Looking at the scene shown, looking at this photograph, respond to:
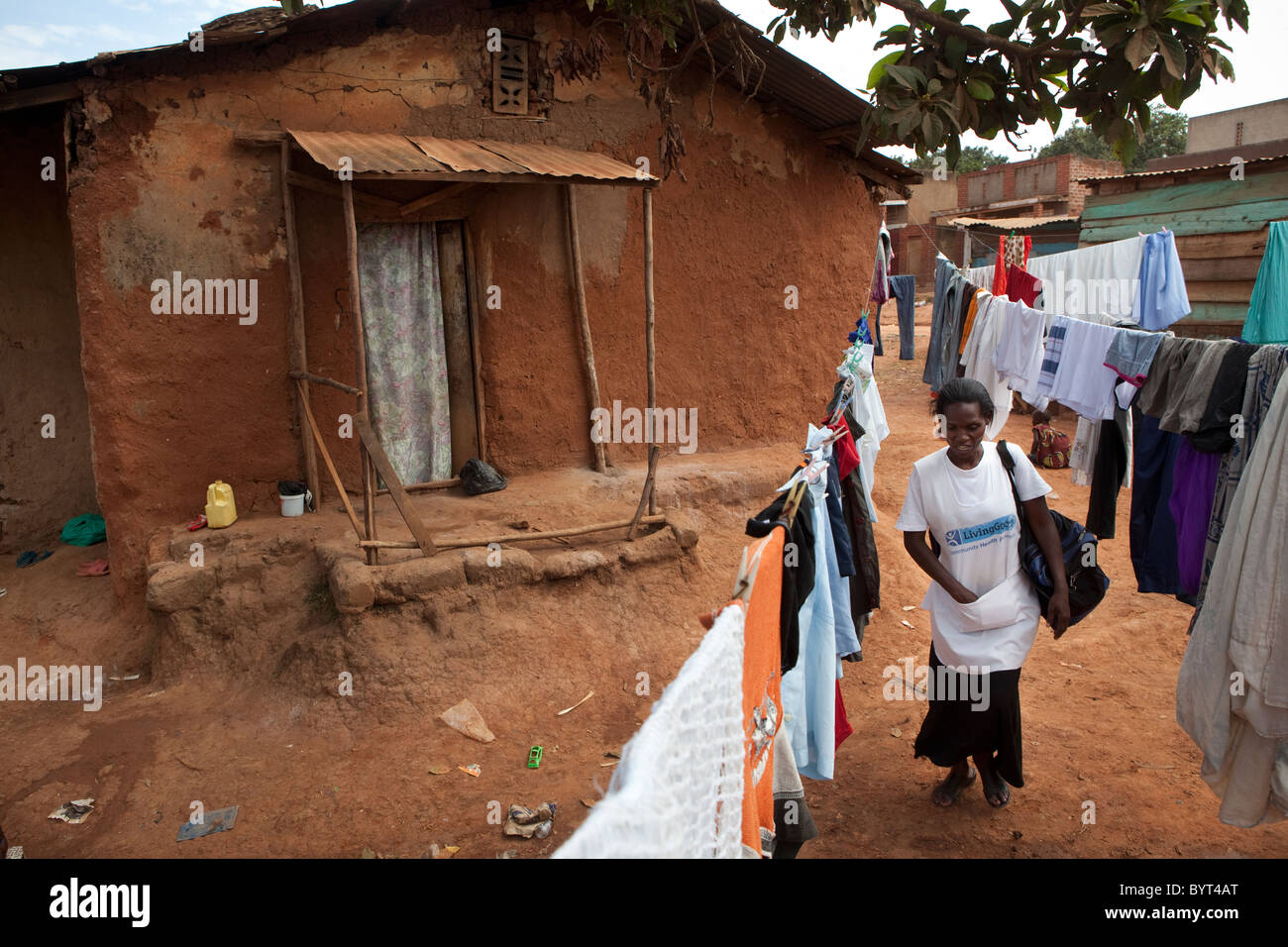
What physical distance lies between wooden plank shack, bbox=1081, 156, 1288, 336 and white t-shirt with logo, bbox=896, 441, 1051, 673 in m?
8.87

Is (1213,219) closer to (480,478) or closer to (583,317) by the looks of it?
(583,317)

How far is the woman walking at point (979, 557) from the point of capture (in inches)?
147

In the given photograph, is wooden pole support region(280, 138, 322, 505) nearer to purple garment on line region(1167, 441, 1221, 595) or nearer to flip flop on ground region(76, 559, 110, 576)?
flip flop on ground region(76, 559, 110, 576)

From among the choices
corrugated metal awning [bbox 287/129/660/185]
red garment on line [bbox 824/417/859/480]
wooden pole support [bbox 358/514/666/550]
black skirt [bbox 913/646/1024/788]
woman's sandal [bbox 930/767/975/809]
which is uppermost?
corrugated metal awning [bbox 287/129/660/185]

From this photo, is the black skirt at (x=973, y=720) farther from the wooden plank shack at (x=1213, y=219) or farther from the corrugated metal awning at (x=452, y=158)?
the wooden plank shack at (x=1213, y=219)

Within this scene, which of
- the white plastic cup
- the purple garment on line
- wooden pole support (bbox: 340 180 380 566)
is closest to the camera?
the purple garment on line

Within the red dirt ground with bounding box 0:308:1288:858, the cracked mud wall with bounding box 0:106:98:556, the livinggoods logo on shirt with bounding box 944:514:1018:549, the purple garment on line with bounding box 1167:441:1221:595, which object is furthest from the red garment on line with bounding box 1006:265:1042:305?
the cracked mud wall with bounding box 0:106:98:556

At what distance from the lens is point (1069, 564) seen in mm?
3791

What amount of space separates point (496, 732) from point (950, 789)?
2611mm

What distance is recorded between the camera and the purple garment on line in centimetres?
370

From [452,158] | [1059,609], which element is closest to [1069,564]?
[1059,609]

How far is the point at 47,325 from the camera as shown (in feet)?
23.3

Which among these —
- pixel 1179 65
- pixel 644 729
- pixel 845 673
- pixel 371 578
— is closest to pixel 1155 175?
pixel 1179 65
